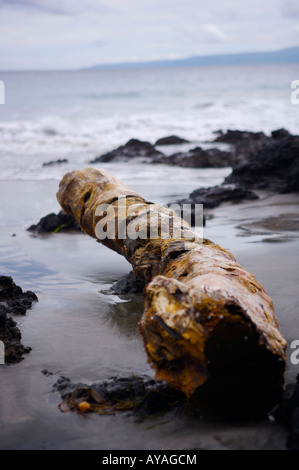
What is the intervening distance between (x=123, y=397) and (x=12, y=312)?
150 cm

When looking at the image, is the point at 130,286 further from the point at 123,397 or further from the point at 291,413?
the point at 291,413

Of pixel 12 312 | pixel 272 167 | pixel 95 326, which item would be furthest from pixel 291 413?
pixel 272 167

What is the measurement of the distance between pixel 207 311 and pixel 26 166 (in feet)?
35.6

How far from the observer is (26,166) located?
1212 centimetres

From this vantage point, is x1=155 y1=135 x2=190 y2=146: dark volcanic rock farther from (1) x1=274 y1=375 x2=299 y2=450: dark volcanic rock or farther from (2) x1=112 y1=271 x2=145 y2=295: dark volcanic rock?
(1) x1=274 y1=375 x2=299 y2=450: dark volcanic rock

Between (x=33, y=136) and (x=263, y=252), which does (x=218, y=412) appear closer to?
(x=263, y=252)

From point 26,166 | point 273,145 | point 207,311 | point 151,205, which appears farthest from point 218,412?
point 26,166

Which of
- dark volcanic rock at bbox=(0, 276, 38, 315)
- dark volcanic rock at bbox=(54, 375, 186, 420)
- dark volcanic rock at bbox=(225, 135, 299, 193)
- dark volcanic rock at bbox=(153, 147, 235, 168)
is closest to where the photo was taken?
dark volcanic rock at bbox=(54, 375, 186, 420)

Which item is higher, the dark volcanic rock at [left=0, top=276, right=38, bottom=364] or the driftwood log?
the driftwood log

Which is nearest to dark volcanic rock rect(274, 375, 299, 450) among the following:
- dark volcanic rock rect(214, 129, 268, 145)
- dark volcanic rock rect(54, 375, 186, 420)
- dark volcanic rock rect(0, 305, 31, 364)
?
dark volcanic rock rect(54, 375, 186, 420)

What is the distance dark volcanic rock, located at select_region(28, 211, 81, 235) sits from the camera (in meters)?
6.19

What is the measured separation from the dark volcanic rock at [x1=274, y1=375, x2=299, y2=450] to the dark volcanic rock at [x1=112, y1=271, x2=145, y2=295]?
192 cm

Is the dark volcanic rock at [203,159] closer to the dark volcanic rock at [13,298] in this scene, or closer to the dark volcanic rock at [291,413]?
the dark volcanic rock at [13,298]

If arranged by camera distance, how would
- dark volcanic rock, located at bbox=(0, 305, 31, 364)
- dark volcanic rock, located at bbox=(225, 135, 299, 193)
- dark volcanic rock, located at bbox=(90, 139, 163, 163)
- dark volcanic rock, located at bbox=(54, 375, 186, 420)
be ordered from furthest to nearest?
dark volcanic rock, located at bbox=(90, 139, 163, 163)
dark volcanic rock, located at bbox=(225, 135, 299, 193)
dark volcanic rock, located at bbox=(0, 305, 31, 364)
dark volcanic rock, located at bbox=(54, 375, 186, 420)
